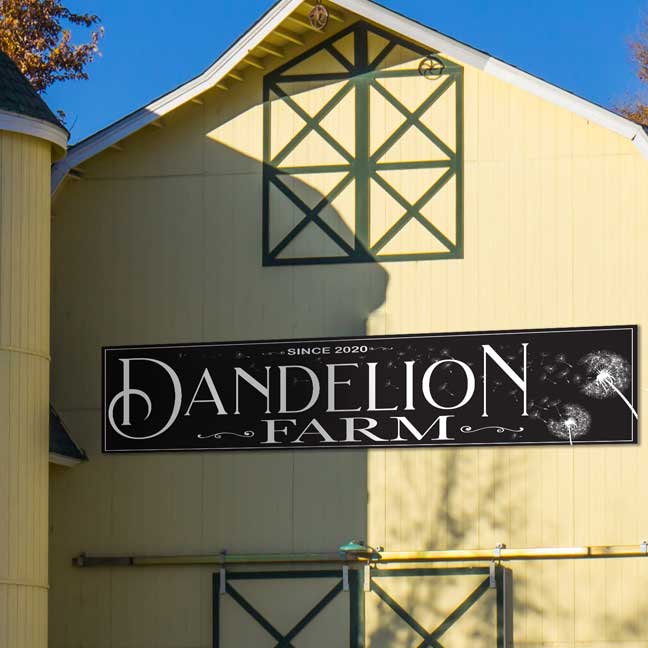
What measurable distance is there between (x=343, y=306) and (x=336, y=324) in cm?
23

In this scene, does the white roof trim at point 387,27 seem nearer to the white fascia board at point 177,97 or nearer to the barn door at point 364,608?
the white fascia board at point 177,97

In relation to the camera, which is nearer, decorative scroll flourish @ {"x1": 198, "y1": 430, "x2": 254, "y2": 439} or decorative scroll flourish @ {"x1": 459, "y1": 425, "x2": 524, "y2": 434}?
decorative scroll flourish @ {"x1": 459, "y1": 425, "x2": 524, "y2": 434}

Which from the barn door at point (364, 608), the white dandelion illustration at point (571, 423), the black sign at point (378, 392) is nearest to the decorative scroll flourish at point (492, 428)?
the black sign at point (378, 392)

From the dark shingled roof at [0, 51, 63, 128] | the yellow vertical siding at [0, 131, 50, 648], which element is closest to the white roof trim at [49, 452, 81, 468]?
the yellow vertical siding at [0, 131, 50, 648]

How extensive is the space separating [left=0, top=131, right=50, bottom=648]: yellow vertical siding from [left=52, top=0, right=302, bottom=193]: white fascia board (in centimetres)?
146

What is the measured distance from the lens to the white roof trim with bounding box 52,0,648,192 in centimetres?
1994

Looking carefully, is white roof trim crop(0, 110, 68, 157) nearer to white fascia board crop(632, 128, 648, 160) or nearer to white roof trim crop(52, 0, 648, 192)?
white roof trim crop(52, 0, 648, 192)

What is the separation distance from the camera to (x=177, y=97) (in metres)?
21.1

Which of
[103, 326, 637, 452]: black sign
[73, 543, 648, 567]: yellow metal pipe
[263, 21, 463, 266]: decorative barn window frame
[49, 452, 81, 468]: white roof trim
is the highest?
[263, 21, 463, 266]: decorative barn window frame

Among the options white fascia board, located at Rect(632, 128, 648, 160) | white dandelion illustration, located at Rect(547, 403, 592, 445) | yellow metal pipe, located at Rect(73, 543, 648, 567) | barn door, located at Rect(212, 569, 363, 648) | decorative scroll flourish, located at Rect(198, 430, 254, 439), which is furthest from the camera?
decorative scroll flourish, located at Rect(198, 430, 254, 439)

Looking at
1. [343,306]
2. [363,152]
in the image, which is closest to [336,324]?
[343,306]

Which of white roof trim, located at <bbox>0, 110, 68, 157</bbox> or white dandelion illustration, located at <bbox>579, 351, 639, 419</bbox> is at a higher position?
white roof trim, located at <bbox>0, 110, 68, 157</bbox>

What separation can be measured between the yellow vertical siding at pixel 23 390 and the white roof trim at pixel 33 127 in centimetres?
13

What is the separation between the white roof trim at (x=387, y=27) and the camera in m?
19.9
